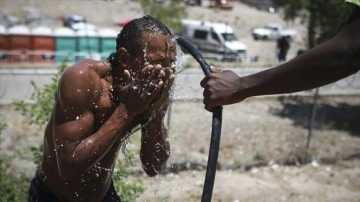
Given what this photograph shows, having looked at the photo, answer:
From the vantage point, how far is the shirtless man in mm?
2473

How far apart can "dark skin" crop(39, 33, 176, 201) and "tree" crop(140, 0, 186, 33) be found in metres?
12.4

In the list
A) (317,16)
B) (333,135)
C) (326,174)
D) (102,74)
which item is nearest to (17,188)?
(102,74)

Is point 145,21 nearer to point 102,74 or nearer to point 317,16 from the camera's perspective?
point 102,74

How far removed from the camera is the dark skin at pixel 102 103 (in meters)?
2.46

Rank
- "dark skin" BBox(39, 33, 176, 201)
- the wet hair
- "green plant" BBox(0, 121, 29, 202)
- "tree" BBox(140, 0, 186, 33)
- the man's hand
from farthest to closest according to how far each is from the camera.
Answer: "tree" BBox(140, 0, 186, 33)
"green plant" BBox(0, 121, 29, 202)
the wet hair
"dark skin" BBox(39, 33, 176, 201)
the man's hand

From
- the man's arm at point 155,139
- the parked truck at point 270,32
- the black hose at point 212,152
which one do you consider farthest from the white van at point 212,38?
the black hose at point 212,152

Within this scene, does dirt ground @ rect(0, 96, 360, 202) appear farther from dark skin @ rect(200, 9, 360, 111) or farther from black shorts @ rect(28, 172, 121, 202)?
dark skin @ rect(200, 9, 360, 111)

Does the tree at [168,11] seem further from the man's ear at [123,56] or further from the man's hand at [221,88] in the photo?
the man's hand at [221,88]

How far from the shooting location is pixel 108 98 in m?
2.71

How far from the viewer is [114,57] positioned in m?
2.75

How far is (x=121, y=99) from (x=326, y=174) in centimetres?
601

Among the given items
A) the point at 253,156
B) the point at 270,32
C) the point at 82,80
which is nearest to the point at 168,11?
the point at 253,156

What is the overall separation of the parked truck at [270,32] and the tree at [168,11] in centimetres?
1267

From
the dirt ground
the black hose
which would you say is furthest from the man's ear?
the dirt ground
